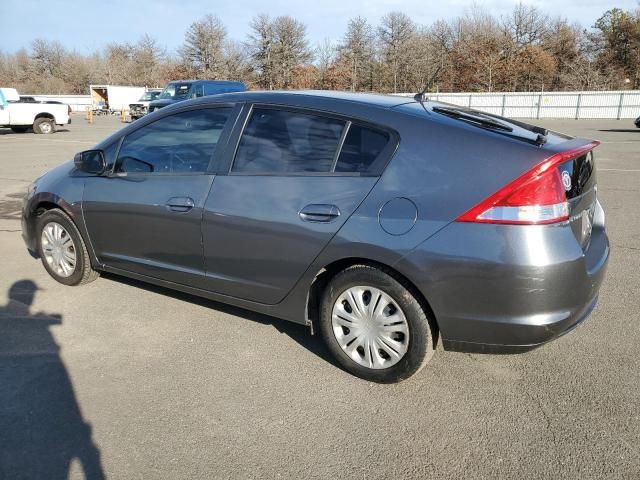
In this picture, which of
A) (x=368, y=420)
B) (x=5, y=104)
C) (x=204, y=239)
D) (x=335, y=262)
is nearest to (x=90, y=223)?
(x=204, y=239)

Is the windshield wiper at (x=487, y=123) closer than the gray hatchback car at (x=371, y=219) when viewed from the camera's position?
No

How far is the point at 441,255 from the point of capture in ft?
8.64

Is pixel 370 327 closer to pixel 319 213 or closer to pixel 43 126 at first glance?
pixel 319 213

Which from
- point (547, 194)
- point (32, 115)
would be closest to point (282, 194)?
point (547, 194)

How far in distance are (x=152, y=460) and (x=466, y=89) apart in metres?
58.0

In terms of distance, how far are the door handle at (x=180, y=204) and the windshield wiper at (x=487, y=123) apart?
5.63 ft

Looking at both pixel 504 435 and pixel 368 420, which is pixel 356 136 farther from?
pixel 504 435

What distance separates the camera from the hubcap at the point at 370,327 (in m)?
2.89

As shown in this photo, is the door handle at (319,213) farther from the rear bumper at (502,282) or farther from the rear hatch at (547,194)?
the rear hatch at (547,194)

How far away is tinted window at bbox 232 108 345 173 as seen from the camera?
121 inches

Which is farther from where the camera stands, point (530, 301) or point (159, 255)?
point (159, 255)

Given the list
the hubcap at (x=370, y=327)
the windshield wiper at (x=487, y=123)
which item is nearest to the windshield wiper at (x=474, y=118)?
the windshield wiper at (x=487, y=123)

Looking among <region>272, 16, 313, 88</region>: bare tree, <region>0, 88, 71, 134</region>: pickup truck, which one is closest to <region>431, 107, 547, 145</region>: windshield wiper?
<region>0, 88, 71, 134</region>: pickup truck

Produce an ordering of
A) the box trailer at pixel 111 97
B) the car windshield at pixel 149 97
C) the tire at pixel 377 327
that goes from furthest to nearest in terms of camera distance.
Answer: the box trailer at pixel 111 97 < the car windshield at pixel 149 97 < the tire at pixel 377 327
